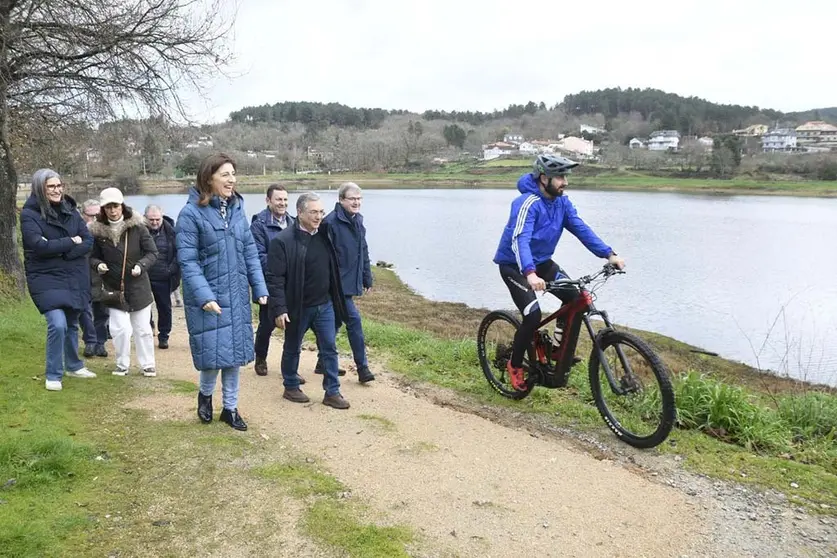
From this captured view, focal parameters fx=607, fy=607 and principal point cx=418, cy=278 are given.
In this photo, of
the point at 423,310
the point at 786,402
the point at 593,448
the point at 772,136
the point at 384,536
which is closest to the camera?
the point at 384,536

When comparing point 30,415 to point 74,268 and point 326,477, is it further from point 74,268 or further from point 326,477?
point 326,477

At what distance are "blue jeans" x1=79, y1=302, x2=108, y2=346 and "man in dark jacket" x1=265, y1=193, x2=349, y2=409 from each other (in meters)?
2.86

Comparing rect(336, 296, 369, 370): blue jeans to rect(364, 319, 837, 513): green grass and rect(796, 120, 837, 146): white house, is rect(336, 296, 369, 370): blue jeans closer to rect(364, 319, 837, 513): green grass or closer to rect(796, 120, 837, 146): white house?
rect(364, 319, 837, 513): green grass

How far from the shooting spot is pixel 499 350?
6.16 metres

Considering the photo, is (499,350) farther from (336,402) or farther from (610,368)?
(336,402)

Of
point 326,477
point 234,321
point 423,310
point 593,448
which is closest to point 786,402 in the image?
point 593,448

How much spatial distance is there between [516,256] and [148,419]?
3365 mm

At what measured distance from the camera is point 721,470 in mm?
4488

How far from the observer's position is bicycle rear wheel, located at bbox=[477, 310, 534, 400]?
610cm

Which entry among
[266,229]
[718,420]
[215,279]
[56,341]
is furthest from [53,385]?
[718,420]

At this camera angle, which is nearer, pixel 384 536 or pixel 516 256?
pixel 384 536

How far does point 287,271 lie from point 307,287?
23cm

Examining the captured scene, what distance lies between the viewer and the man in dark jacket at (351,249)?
6125mm

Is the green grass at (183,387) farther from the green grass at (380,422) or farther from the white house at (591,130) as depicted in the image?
the white house at (591,130)
